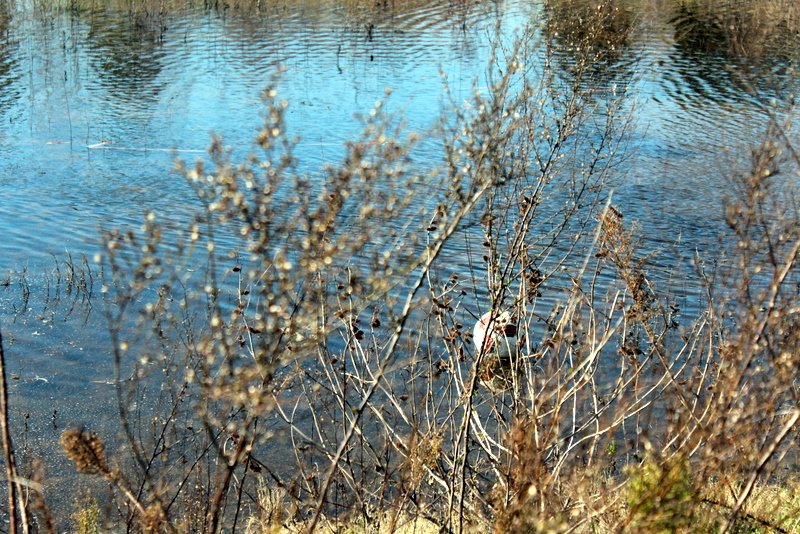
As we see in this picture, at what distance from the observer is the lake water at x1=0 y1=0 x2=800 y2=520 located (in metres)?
8.84

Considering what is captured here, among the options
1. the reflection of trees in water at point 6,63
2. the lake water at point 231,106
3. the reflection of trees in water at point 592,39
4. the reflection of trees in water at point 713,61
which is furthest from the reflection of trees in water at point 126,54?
the reflection of trees in water at point 713,61

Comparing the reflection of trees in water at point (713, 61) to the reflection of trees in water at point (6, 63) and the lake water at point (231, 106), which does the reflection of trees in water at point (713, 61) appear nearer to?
the lake water at point (231, 106)

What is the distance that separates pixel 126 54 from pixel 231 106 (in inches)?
218

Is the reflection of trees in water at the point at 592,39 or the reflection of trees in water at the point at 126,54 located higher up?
the reflection of trees in water at the point at 592,39

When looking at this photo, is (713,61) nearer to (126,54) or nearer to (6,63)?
(126,54)

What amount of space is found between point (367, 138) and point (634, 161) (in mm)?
11310

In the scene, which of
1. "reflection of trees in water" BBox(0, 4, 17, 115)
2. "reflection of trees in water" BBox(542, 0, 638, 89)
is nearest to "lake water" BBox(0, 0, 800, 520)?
"reflection of trees in water" BBox(0, 4, 17, 115)

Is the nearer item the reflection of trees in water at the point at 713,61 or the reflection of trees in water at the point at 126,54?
the reflection of trees in water at the point at 713,61

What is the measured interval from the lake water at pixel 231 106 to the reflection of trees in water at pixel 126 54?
0.07 meters

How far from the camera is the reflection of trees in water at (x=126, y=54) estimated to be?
17844 mm

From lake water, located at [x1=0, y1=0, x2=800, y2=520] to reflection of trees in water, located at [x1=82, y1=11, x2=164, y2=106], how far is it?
7cm

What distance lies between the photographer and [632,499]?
2539 mm

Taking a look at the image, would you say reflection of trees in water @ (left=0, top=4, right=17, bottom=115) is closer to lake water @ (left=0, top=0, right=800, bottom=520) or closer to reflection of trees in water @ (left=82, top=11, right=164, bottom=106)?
lake water @ (left=0, top=0, right=800, bottom=520)

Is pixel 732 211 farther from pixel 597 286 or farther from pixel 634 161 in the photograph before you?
pixel 634 161
